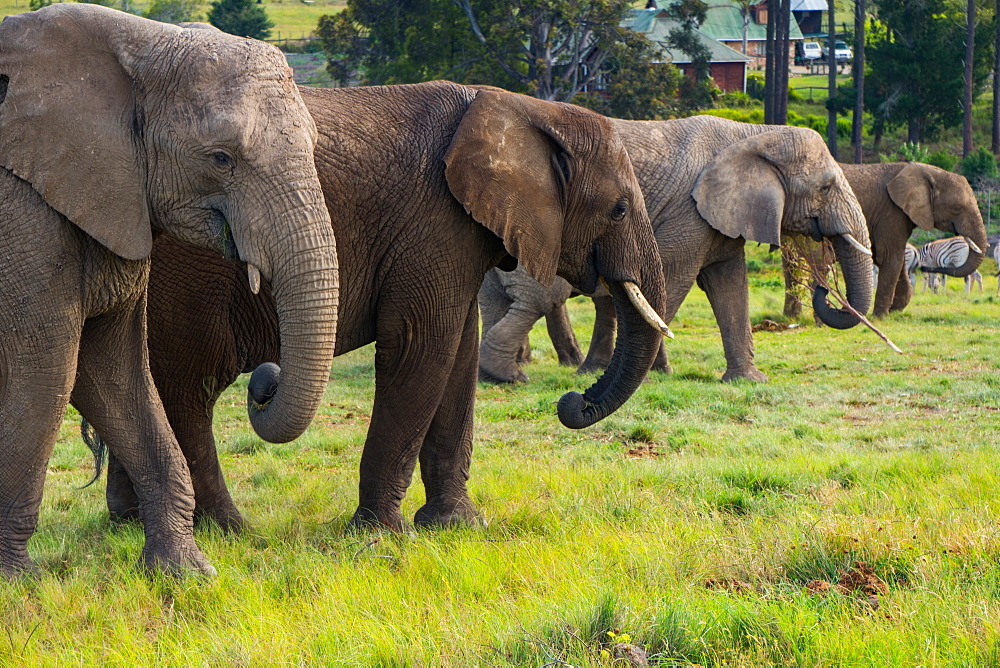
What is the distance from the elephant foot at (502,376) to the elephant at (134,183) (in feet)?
26.1

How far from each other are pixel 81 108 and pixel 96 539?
→ 98.4 inches

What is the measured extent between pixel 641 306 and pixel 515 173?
41.9 inches

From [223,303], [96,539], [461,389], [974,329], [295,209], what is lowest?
[974,329]

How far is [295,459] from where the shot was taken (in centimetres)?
880

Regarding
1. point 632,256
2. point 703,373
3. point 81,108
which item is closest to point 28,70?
point 81,108

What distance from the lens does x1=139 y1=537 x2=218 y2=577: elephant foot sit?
201 inches

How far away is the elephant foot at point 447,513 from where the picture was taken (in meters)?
→ 6.45

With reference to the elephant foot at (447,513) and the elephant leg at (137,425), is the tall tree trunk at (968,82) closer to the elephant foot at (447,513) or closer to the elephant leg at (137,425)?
the elephant foot at (447,513)

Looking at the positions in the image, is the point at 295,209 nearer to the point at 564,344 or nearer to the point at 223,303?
the point at 223,303

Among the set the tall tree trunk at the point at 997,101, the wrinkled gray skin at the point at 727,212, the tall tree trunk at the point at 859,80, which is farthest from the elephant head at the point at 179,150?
the tall tree trunk at the point at 997,101

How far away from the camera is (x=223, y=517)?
6.42 m

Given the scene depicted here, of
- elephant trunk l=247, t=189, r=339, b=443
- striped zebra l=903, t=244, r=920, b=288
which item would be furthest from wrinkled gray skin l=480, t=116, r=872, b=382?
striped zebra l=903, t=244, r=920, b=288

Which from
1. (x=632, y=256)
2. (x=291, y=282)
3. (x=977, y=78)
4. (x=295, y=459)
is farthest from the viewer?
(x=977, y=78)

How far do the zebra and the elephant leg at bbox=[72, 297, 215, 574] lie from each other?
20.9 metres
